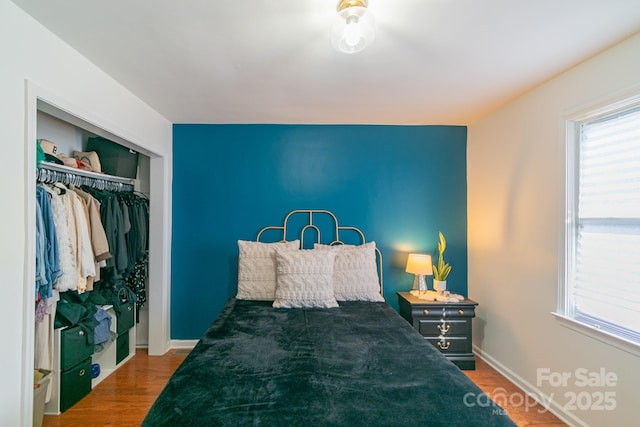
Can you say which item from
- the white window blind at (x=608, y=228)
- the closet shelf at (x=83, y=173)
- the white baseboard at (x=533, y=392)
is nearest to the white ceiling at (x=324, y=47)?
the white window blind at (x=608, y=228)

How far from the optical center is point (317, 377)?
4.89 feet

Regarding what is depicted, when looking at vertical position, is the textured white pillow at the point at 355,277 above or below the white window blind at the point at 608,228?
below

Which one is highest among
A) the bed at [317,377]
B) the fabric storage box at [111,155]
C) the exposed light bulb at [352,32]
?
the exposed light bulb at [352,32]

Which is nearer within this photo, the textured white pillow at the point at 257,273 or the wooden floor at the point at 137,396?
the wooden floor at the point at 137,396

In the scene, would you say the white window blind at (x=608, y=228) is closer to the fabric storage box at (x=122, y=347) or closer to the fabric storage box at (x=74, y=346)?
the fabric storage box at (x=74, y=346)

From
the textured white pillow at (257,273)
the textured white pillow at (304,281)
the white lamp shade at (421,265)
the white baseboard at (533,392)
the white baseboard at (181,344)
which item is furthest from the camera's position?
the white baseboard at (181,344)

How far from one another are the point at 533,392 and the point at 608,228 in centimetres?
143

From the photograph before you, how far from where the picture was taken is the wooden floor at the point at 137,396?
2145mm

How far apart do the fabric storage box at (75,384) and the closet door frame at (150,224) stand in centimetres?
74

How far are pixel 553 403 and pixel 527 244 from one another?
1.19m

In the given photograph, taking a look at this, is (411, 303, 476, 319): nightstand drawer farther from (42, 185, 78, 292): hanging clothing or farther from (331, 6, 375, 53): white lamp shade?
(42, 185, 78, 292): hanging clothing

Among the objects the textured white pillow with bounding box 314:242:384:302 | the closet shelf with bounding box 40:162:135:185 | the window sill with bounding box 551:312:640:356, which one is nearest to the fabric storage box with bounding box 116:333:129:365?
the closet shelf with bounding box 40:162:135:185

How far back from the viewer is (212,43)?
181 cm

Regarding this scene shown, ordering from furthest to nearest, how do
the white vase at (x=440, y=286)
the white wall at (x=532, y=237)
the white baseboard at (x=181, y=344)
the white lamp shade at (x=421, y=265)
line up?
the white baseboard at (x=181, y=344) < the white vase at (x=440, y=286) < the white lamp shade at (x=421, y=265) < the white wall at (x=532, y=237)
